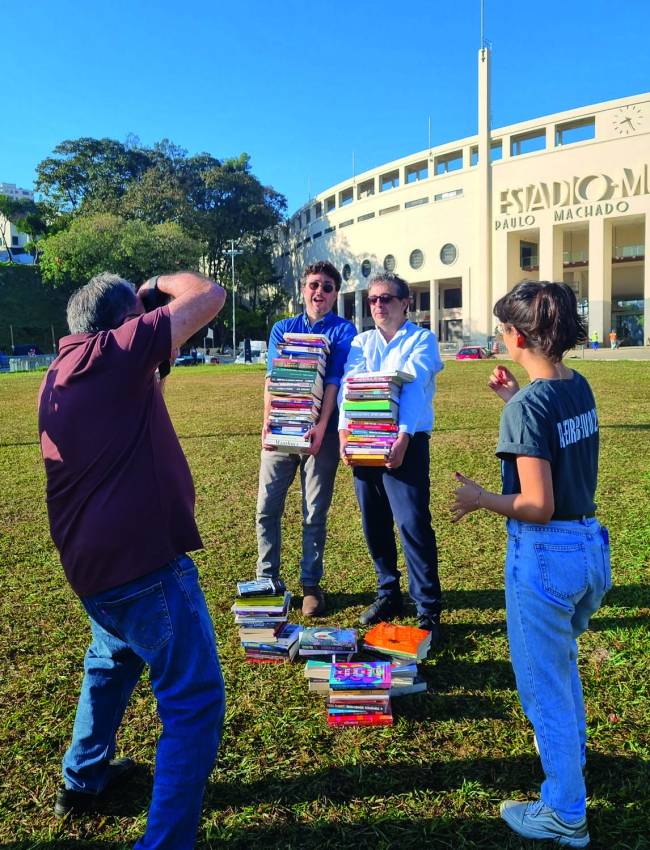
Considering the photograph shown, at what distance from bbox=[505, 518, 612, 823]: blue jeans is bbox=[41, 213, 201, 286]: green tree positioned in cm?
4680

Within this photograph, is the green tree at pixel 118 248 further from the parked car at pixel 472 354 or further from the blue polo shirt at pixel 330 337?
the blue polo shirt at pixel 330 337

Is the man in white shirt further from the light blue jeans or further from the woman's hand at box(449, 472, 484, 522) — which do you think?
the woman's hand at box(449, 472, 484, 522)

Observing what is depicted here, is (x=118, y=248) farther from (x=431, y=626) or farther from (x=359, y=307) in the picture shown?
(x=431, y=626)

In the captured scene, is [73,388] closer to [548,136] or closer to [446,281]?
[548,136]

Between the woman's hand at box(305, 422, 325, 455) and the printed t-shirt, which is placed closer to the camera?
the printed t-shirt

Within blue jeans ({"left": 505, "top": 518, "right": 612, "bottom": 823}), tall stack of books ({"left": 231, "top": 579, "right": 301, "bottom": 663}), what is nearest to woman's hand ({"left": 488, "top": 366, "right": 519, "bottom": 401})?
blue jeans ({"left": 505, "top": 518, "right": 612, "bottom": 823})

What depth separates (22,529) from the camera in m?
6.26

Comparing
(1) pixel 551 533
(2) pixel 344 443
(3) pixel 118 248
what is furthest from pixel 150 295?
(3) pixel 118 248

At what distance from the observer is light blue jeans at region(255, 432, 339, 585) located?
4.18 m

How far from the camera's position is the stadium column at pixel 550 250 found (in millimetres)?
48531

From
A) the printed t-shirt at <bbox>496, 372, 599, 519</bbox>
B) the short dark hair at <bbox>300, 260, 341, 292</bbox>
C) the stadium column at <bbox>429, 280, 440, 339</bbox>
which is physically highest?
the stadium column at <bbox>429, 280, 440, 339</bbox>

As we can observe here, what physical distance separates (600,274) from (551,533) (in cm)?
5008

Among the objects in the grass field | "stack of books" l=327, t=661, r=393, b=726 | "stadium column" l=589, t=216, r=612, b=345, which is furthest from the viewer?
"stadium column" l=589, t=216, r=612, b=345

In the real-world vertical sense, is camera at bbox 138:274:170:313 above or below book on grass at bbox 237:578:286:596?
above
